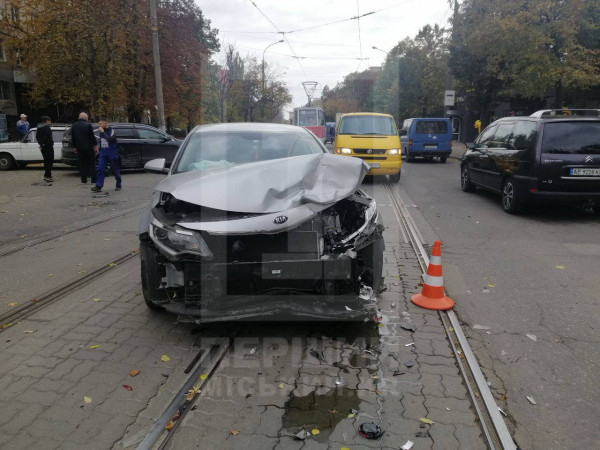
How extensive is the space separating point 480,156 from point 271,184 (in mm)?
8323

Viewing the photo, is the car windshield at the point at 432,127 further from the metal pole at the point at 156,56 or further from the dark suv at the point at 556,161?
the dark suv at the point at 556,161

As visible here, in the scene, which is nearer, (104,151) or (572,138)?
(572,138)

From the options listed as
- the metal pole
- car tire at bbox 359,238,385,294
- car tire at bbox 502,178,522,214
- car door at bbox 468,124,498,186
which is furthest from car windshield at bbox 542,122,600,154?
the metal pole

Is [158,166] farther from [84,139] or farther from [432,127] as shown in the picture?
[432,127]

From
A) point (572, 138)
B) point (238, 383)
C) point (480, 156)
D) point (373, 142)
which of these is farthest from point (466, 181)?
point (238, 383)

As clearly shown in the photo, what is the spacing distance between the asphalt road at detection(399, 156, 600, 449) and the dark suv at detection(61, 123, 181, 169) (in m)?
10.5

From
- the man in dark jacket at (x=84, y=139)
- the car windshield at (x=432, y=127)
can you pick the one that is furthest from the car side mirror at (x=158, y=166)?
the car windshield at (x=432, y=127)

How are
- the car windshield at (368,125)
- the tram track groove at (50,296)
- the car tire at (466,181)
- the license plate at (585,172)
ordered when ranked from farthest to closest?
the car windshield at (368,125)
the car tire at (466,181)
the license plate at (585,172)
the tram track groove at (50,296)

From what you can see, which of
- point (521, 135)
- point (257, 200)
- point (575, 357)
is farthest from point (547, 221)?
point (257, 200)

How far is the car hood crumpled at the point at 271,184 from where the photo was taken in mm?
3744

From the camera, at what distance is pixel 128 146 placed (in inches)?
643

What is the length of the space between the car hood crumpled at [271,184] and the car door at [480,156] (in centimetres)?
713

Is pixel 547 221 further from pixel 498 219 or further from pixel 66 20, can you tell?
pixel 66 20

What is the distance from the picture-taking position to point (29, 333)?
398 cm
